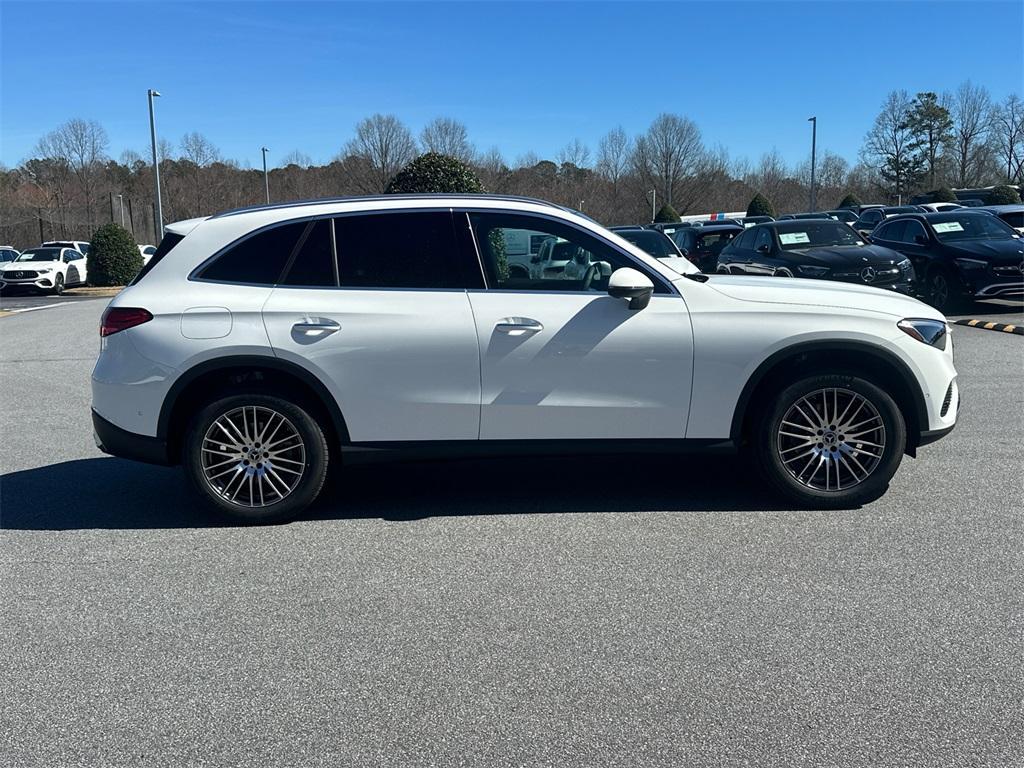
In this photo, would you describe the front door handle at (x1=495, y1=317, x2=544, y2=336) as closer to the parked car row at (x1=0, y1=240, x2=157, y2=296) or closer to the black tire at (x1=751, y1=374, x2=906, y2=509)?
the black tire at (x1=751, y1=374, x2=906, y2=509)

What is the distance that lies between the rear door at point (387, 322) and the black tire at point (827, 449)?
1.71m

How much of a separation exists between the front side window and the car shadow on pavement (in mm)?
1217

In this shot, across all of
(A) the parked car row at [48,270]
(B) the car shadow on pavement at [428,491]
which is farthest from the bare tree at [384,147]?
(B) the car shadow on pavement at [428,491]

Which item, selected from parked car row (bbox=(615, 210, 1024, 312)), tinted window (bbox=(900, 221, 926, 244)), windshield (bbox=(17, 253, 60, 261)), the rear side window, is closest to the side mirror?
the rear side window

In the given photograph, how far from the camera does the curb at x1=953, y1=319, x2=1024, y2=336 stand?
1290 cm

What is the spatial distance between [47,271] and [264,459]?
27422 millimetres

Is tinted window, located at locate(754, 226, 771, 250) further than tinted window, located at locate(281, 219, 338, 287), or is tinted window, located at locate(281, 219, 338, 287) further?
tinted window, located at locate(754, 226, 771, 250)

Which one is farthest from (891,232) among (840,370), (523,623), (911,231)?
(523,623)

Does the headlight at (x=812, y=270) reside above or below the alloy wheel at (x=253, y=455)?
above

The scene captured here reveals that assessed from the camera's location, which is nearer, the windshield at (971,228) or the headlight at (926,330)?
the headlight at (926,330)

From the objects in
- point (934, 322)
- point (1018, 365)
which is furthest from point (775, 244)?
point (934, 322)

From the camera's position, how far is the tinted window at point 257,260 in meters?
5.35

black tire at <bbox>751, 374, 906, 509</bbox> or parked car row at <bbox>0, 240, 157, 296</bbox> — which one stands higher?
parked car row at <bbox>0, 240, 157, 296</bbox>

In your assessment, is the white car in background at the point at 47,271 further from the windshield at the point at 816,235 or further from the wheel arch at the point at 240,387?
the wheel arch at the point at 240,387
